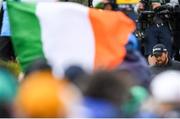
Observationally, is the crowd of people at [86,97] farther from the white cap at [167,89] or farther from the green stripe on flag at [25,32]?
the green stripe on flag at [25,32]

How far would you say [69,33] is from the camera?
5113mm

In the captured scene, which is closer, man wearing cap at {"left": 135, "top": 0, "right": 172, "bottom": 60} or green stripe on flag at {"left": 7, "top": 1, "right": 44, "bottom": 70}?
green stripe on flag at {"left": 7, "top": 1, "right": 44, "bottom": 70}

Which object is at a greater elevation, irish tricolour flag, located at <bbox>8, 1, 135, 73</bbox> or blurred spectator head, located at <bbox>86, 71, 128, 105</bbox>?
blurred spectator head, located at <bbox>86, 71, 128, 105</bbox>

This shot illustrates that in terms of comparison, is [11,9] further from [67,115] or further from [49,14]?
[67,115]

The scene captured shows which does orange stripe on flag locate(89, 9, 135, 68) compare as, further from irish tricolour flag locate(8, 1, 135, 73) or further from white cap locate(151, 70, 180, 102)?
white cap locate(151, 70, 180, 102)

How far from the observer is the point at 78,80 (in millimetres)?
3295

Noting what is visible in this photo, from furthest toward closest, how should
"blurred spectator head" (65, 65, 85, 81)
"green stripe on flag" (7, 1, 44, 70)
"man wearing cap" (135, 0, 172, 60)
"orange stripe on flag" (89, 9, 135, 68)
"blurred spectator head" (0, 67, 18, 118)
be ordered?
"man wearing cap" (135, 0, 172, 60) → "green stripe on flag" (7, 1, 44, 70) → "orange stripe on flag" (89, 9, 135, 68) → "blurred spectator head" (65, 65, 85, 81) → "blurred spectator head" (0, 67, 18, 118)

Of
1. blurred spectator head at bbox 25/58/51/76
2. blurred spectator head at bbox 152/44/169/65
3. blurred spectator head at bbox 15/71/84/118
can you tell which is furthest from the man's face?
blurred spectator head at bbox 15/71/84/118

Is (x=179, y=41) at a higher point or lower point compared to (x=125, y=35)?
lower

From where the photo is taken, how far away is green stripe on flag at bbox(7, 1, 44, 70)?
5.07 meters

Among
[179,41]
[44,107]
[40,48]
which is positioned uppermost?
[44,107]

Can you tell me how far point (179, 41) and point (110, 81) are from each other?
30.8 ft

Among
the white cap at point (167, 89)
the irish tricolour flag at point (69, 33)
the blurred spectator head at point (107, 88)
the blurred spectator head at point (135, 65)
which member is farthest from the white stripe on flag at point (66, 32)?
the blurred spectator head at point (107, 88)

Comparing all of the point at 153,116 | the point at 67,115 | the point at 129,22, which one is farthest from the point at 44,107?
the point at 129,22
